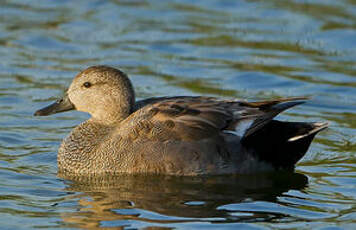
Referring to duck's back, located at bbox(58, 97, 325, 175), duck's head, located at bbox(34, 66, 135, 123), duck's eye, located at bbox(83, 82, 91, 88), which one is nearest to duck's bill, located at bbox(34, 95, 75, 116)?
duck's head, located at bbox(34, 66, 135, 123)

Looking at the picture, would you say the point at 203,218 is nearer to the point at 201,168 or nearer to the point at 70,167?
the point at 201,168

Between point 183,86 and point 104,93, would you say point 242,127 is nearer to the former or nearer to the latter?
point 104,93

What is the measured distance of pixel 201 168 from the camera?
9.02 metres

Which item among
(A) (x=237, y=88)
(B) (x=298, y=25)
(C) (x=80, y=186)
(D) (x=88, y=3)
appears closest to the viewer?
(C) (x=80, y=186)

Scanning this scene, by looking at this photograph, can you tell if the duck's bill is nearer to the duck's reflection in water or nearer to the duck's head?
the duck's head

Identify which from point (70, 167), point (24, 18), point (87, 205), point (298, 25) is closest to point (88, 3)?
point (24, 18)

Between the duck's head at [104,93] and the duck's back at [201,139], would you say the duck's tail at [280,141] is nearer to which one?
the duck's back at [201,139]

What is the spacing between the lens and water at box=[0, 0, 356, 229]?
7984 millimetres

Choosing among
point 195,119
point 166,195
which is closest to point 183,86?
point 195,119

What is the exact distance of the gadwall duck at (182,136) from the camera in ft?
29.5

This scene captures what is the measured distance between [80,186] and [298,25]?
736 cm

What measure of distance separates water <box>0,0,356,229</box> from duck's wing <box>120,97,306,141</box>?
0.48 m

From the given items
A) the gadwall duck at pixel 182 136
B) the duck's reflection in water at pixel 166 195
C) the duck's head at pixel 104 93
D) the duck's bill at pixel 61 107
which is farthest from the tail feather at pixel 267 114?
the duck's bill at pixel 61 107

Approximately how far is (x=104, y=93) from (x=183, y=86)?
321cm
